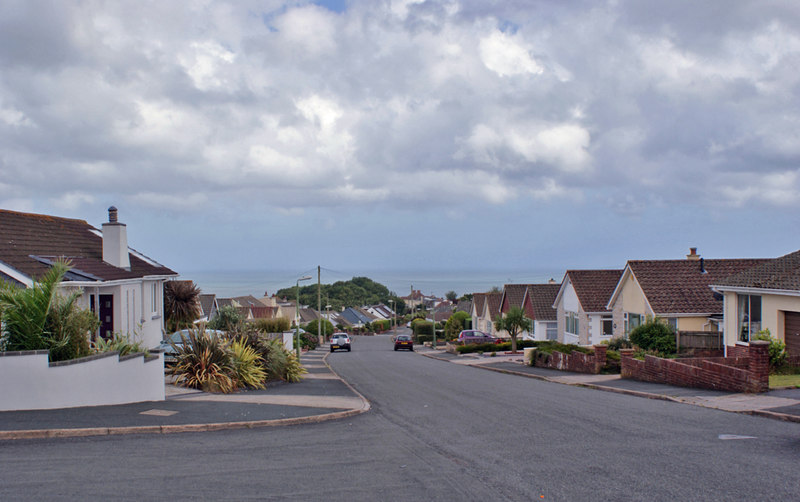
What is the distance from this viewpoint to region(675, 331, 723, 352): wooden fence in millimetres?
26172

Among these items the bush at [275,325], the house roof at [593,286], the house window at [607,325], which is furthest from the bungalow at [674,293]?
the bush at [275,325]

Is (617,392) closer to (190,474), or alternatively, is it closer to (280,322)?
(190,474)

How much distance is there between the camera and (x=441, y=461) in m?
8.72

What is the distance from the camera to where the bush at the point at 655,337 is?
1073 inches

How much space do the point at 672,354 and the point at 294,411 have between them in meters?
19.3

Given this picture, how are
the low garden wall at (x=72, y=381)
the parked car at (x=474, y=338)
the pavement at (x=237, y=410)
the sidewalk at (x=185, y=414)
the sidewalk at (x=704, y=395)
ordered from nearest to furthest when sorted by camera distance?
the sidewalk at (x=185, y=414) < the pavement at (x=237, y=410) < the low garden wall at (x=72, y=381) < the sidewalk at (x=704, y=395) < the parked car at (x=474, y=338)

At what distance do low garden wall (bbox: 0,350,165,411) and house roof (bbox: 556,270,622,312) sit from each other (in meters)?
30.2

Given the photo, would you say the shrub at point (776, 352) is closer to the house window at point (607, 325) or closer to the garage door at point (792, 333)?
the garage door at point (792, 333)

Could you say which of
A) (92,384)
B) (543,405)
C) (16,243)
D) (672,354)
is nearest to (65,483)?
(92,384)

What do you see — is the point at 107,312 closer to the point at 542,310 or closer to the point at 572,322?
the point at 572,322

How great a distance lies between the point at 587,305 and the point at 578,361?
46.7 feet

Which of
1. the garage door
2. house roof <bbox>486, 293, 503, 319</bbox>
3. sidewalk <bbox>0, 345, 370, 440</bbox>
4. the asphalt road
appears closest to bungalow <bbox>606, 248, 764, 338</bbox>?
the garage door

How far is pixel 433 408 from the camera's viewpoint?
14695 millimetres

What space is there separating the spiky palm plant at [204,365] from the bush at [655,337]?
1820 cm
